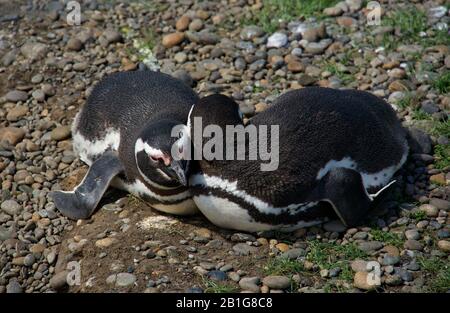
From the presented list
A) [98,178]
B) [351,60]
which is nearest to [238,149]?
[98,178]

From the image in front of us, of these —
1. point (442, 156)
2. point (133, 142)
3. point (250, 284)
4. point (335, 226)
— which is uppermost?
point (133, 142)

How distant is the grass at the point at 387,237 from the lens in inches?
166

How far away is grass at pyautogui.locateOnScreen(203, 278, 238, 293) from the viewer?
3887 mm

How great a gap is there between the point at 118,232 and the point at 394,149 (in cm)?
159

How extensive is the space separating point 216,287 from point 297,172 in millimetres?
729

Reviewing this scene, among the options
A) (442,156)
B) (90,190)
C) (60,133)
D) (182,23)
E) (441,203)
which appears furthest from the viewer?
(182,23)

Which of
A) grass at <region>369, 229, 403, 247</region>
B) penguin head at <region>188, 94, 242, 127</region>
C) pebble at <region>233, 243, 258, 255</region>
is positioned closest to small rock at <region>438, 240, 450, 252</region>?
grass at <region>369, 229, 403, 247</region>

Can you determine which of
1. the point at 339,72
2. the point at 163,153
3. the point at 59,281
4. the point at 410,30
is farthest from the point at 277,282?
the point at 410,30

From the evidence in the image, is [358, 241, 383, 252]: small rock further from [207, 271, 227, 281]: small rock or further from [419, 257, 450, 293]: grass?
[207, 271, 227, 281]: small rock

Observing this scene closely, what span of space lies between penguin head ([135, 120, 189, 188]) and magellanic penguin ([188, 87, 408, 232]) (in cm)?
10

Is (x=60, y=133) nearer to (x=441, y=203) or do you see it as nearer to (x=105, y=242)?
(x=105, y=242)

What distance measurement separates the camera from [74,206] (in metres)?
4.62

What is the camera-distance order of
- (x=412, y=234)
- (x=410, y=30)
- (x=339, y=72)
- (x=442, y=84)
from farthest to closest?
(x=410, y=30)
(x=339, y=72)
(x=442, y=84)
(x=412, y=234)

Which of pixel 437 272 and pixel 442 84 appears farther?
Result: pixel 442 84
